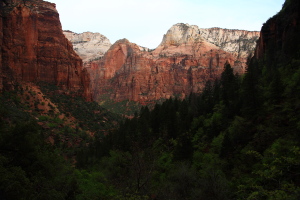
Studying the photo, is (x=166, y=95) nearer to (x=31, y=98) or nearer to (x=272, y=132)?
(x=31, y=98)

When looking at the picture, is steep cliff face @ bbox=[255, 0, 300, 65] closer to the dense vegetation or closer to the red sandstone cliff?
the dense vegetation

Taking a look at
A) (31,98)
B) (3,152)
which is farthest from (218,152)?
(31,98)

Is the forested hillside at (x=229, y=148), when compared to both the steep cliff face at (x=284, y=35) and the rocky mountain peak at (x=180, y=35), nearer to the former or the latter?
the steep cliff face at (x=284, y=35)

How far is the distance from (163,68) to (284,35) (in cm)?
12075

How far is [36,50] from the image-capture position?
81250 millimetres

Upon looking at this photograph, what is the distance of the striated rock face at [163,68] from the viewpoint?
160 m

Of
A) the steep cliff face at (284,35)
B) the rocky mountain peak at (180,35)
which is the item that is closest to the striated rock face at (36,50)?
the steep cliff face at (284,35)

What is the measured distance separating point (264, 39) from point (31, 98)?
57.9 m

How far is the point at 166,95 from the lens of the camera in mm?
156500

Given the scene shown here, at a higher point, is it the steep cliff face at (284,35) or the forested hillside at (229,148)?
the steep cliff face at (284,35)

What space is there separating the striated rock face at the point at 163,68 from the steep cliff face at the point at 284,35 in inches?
3574

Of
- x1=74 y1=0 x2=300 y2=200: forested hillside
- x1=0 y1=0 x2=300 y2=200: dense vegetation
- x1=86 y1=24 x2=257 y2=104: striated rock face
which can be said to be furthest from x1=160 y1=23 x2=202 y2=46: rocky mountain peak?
x1=74 y1=0 x2=300 y2=200: forested hillside

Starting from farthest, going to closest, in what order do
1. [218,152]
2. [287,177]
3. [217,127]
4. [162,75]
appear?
[162,75], [217,127], [218,152], [287,177]

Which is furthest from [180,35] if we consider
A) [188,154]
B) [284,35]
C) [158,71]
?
[188,154]
